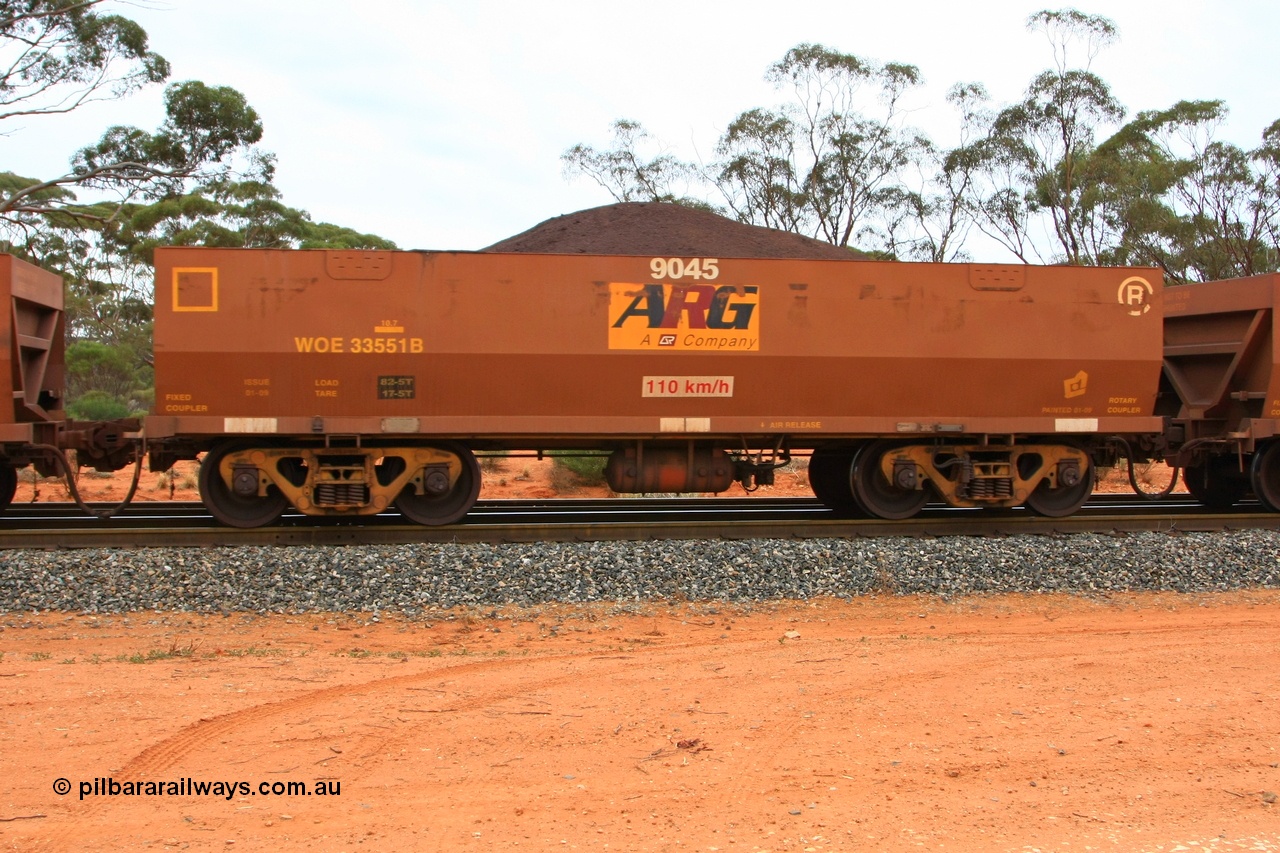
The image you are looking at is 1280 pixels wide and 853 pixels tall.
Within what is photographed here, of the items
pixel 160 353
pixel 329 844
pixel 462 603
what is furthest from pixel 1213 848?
pixel 160 353

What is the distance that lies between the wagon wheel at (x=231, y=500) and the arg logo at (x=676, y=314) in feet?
12.3

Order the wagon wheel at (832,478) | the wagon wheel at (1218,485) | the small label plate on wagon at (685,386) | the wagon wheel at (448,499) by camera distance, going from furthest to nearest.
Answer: the wagon wheel at (1218,485), the wagon wheel at (832,478), the wagon wheel at (448,499), the small label plate on wagon at (685,386)

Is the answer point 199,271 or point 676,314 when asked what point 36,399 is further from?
point 676,314

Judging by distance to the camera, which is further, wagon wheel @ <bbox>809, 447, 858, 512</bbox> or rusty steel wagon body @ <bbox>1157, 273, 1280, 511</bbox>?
wagon wheel @ <bbox>809, 447, 858, 512</bbox>

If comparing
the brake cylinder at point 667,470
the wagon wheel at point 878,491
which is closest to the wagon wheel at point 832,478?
the wagon wheel at point 878,491

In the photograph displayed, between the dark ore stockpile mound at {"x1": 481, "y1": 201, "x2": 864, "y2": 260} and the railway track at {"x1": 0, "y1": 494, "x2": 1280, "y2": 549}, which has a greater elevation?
the dark ore stockpile mound at {"x1": 481, "y1": 201, "x2": 864, "y2": 260}

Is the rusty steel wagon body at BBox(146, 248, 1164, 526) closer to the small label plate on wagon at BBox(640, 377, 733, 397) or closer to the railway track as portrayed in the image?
the small label plate on wagon at BBox(640, 377, 733, 397)

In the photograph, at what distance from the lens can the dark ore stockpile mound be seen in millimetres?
20328

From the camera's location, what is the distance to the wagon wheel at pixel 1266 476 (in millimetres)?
11359

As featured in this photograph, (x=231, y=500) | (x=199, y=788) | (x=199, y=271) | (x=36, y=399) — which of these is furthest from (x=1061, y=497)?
(x=36, y=399)

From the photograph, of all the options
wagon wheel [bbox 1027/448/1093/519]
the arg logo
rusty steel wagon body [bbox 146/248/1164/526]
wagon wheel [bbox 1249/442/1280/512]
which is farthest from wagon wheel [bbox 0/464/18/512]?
wagon wheel [bbox 1249/442/1280/512]

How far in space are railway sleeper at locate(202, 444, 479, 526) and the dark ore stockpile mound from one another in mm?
9685

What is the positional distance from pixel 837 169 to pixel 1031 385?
106 ft

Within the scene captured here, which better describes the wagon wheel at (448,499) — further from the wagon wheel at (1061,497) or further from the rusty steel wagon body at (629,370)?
Result: the wagon wheel at (1061,497)
